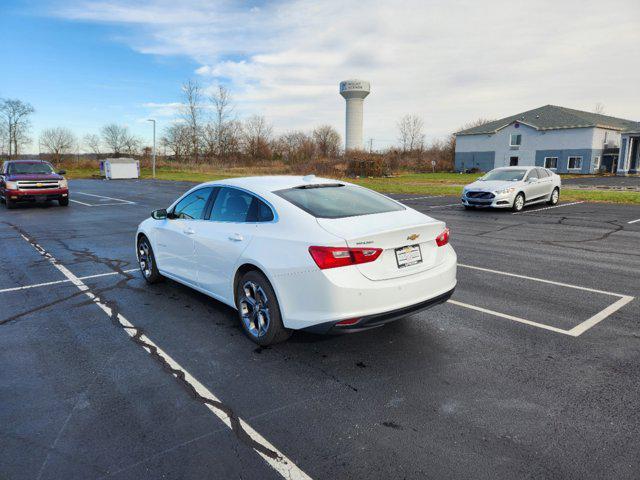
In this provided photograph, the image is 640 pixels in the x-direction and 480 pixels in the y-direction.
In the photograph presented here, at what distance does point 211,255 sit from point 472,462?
329 cm

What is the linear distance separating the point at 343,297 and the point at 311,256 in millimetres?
431

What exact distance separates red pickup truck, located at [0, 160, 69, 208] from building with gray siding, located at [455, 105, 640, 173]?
51108 millimetres

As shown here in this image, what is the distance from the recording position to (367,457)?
2771mm

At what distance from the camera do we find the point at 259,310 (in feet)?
14.2

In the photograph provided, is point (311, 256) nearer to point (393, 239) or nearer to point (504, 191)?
point (393, 239)

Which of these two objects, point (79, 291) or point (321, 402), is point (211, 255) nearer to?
point (321, 402)

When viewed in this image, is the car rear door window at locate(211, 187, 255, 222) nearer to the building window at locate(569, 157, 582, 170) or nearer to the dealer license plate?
the dealer license plate

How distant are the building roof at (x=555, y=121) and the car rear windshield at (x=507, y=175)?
40.5 m

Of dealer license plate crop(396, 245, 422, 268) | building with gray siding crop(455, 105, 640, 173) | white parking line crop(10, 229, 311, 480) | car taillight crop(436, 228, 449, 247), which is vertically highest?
building with gray siding crop(455, 105, 640, 173)

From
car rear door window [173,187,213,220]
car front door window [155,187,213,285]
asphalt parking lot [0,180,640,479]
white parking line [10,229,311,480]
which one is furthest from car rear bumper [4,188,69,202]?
car rear door window [173,187,213,220]

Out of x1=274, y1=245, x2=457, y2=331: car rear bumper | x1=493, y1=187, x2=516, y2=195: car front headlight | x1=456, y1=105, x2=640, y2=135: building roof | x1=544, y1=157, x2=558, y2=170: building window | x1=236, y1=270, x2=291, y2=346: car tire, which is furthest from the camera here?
x1=544, y1=157, x2=558, y2=170: building window

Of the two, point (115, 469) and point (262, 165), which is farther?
point (262, 165)

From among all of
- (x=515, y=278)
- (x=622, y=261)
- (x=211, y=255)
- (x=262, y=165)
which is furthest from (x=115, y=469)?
(x=262, y=165)

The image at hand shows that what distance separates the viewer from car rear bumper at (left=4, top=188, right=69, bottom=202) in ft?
55.9
